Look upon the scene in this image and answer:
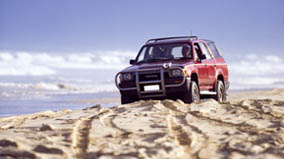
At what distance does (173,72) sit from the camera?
1090 centimetres

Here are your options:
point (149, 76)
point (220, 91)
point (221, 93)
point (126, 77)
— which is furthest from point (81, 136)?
point (221, 93)

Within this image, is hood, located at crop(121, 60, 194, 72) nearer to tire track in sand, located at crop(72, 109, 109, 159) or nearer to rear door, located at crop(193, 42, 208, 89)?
rear door, located at crop(193, 42, 208, 89)

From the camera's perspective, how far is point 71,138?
A: 232 inches

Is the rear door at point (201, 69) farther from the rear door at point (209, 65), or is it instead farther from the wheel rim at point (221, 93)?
the wheel rim at point (221, 93)

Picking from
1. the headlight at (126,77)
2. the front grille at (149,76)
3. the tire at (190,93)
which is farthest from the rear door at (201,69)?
the headlight at (126,77)

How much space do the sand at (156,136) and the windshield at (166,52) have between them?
10.7 ft

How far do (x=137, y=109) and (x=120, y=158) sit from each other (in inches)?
166

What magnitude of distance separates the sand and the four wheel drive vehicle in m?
2.23

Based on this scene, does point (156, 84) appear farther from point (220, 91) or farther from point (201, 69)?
point (220, 91)

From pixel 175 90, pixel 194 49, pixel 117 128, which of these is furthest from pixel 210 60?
pixel 117 128

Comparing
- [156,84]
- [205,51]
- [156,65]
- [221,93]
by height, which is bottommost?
[221,93]

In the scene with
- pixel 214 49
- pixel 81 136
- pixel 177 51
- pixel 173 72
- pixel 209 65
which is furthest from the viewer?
pixel 214 49

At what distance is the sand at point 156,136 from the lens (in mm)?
5098

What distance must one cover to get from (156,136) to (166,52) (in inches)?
243
